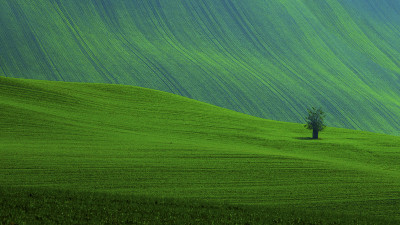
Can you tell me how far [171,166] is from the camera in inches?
750

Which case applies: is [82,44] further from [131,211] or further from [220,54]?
[131,211]

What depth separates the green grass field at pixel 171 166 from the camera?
11891 millimetres

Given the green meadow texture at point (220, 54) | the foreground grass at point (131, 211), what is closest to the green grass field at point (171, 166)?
the foreground grass at point (131, 211)

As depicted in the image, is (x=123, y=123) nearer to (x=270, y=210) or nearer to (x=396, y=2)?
(x=270, y=210)

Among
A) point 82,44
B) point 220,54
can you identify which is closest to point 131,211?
point 82,44

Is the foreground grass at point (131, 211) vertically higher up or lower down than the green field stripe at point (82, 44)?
lower down

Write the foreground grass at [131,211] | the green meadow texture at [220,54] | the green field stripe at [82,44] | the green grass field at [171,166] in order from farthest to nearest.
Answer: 1. the green meadow texture at [220,54]
2. the green field stripe at [82,44]
3. the green grass field at [171,166]
4. the foreground grass at [131,211]

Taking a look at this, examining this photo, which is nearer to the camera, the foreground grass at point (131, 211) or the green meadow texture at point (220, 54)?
the foreground grass at point (131, 211)

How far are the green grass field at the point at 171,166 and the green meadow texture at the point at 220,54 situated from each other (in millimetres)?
14320

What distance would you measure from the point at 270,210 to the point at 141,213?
3728 mm

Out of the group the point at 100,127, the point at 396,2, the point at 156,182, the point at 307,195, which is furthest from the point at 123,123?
the point at 396,2

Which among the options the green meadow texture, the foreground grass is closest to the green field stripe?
the green meadow texture

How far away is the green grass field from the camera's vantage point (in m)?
11.9

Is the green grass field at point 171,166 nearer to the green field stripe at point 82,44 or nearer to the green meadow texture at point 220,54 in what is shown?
the green field stripe at point 82,44
